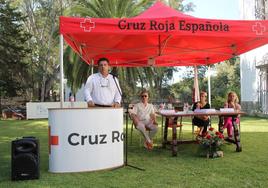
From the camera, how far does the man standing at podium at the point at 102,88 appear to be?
694 centimetres

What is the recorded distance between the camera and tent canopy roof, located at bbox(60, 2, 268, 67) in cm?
717

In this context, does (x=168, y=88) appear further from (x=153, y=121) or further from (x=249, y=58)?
(x=153, y=121)

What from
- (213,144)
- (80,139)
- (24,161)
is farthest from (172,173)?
(24,161)

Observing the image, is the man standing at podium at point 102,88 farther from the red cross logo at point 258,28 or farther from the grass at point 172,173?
the red cross logo at point 258,28

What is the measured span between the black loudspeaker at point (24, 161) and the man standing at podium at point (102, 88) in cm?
148

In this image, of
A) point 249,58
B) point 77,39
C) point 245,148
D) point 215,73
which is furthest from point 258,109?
point 215,73

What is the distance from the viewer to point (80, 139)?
6266 millimetres

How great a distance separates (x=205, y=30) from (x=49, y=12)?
26.8 metres

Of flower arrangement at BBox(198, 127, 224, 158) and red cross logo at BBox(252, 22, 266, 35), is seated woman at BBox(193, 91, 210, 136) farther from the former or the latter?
red cross logo at BBox(252, 22, 266, 35)

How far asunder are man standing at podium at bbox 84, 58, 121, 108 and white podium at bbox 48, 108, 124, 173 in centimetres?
49

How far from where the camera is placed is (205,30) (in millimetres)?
7414

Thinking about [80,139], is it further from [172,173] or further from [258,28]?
[258,28]

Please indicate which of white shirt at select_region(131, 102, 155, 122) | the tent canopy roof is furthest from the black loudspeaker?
white shirt at select_region(131, 102, 155, 122)

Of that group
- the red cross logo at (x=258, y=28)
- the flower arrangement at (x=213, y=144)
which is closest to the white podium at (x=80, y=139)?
the flower arrangement at (x=213, y=144)
